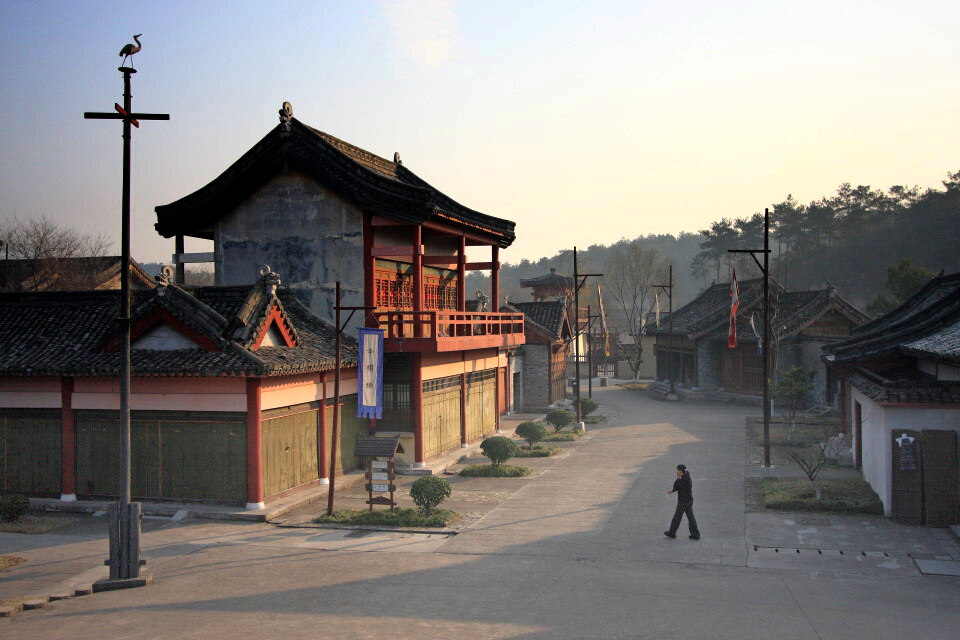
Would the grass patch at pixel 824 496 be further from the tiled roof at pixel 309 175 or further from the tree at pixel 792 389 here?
the tiled roof at pixel 309 175

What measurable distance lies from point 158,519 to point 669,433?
2187 centimetres

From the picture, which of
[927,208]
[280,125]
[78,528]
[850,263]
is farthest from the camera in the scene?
[850,263]

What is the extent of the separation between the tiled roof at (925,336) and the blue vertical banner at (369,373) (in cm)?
1279

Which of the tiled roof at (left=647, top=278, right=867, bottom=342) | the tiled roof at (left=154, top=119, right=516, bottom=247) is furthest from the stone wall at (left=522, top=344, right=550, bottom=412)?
the tiled roof at (left=154, top=119, right=516, bottom=247)

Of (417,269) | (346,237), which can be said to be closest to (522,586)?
(417,269)

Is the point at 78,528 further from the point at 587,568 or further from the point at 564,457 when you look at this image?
the point at 564,457

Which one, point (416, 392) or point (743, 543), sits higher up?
point (416, 392)

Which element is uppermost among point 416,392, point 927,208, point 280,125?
point 927,208

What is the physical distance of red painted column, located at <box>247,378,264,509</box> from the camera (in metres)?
19.3

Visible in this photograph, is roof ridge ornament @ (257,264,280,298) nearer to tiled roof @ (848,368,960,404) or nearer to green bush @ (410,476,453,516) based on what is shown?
green bush @ (410,476,453,516)

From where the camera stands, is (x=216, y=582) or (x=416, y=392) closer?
(x=216, y=582)

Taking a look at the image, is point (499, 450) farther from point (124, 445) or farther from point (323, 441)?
point (124, 445)

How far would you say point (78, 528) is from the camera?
18766mm

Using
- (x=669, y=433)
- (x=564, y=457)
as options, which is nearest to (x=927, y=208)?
(x=669, y=433)
